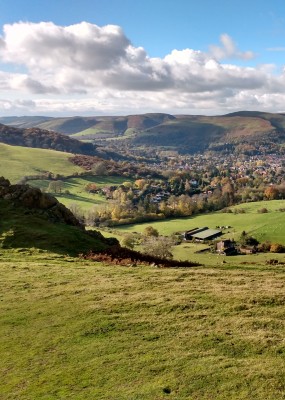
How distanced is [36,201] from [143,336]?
37536 mm

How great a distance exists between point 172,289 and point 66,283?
824cm

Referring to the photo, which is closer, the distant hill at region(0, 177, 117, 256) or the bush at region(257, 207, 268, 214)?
the distant hill at region(0, 177, 117, 256)

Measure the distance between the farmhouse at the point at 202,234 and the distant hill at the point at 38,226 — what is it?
96982 mm

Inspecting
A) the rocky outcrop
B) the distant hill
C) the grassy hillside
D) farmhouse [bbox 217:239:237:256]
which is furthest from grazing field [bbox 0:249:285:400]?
farmhouse [bbox 217:239:237:256]

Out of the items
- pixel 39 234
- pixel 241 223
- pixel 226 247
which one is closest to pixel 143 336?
pixel 39 234

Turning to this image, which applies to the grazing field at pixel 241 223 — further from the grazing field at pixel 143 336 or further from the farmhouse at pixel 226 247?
the grazing field at pixel 143 336

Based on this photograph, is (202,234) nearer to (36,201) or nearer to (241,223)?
(241,223)

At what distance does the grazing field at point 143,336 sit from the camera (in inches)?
608

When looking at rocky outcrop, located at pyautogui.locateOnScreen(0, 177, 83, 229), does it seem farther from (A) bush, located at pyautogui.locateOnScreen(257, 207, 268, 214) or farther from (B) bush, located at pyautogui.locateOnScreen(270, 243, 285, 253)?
(A) bush, located at pyautogui.locateOnScreen(257, 207, 268, 214)

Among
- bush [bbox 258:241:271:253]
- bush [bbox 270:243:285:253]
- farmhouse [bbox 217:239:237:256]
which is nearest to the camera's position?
bush [bbox 270:243:285:253]

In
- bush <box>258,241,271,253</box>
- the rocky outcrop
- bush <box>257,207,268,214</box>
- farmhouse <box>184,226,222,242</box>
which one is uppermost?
the rocky outcrop

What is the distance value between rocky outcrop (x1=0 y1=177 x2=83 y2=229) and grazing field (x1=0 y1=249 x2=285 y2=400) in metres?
21.7

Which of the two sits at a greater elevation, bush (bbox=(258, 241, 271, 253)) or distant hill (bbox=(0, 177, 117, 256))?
distant hill (bbox=(0, 177, 117, 256))

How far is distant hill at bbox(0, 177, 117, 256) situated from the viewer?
1694 inches
